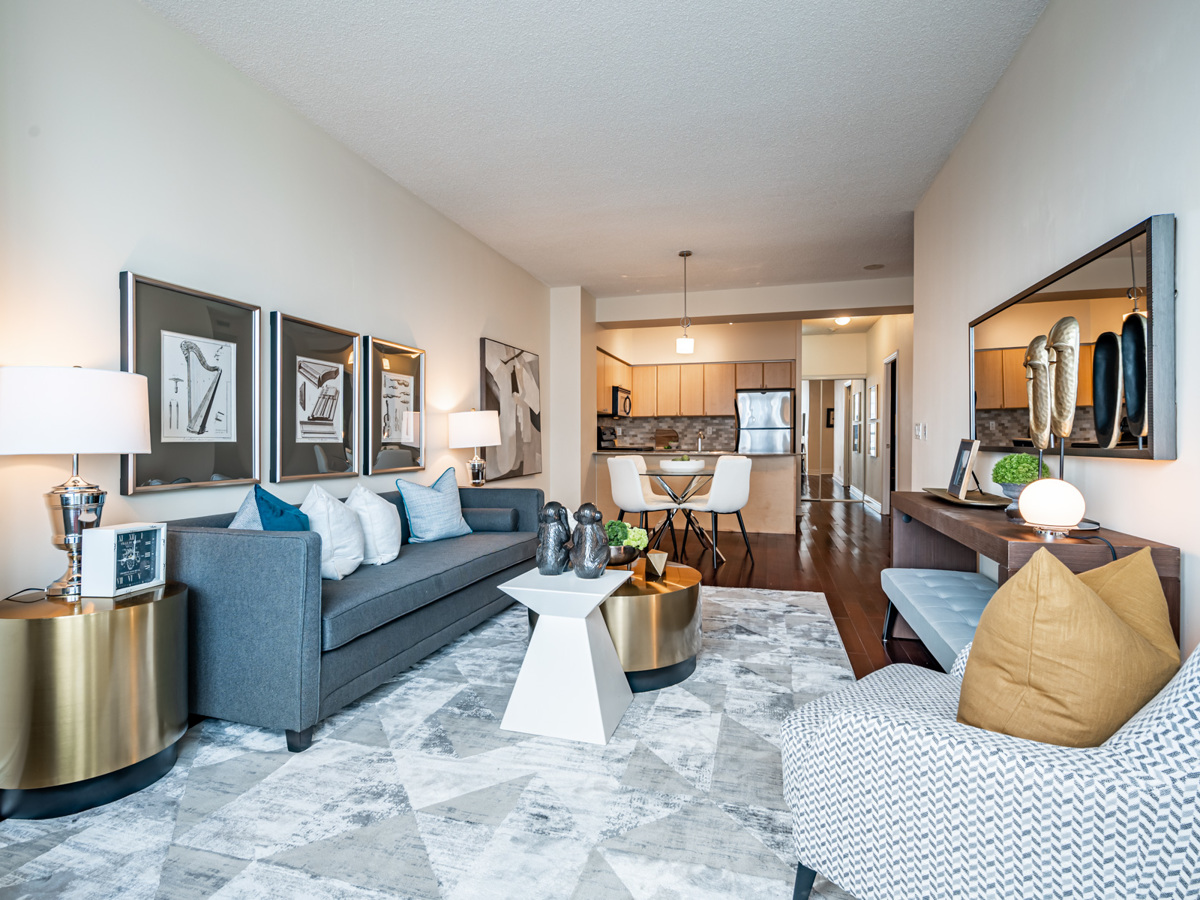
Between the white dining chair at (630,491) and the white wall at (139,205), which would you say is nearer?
the white wall at (139,205)

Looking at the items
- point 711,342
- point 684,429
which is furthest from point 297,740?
point 684,429

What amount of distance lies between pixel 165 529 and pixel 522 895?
5.24ft

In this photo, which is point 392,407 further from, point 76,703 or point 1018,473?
point 1018,473

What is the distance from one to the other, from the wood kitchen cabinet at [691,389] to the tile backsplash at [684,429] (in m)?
0.15

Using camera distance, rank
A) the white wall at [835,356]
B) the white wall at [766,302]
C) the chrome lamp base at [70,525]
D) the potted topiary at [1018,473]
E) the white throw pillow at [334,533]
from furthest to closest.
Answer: the white wall at [835,356] → the white wall at [766,302] → the white throw pillow at [334,533] → the potted topiary at [1018,473] → the chrome lamp base at [70,525]

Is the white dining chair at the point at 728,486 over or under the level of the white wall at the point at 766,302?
under

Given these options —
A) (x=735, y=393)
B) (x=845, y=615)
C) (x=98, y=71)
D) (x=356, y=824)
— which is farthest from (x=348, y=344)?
(x=735, y=393)

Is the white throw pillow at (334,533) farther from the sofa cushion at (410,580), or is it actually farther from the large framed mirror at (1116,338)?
the large framed mirror at (1116,338)

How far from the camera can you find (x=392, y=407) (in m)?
4.01

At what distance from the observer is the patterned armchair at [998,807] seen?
0.91 m

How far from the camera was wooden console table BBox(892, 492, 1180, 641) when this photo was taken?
1.76 meters

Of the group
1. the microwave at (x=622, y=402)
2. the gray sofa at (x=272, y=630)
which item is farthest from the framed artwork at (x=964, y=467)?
the microwave at (x=622, y=402)

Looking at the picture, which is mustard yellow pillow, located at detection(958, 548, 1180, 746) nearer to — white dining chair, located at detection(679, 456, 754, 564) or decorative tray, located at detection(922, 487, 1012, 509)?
decorative tray, located at detection(922, 487, 1012, 509)

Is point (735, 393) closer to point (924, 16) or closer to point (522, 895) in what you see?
point (924, 16)
